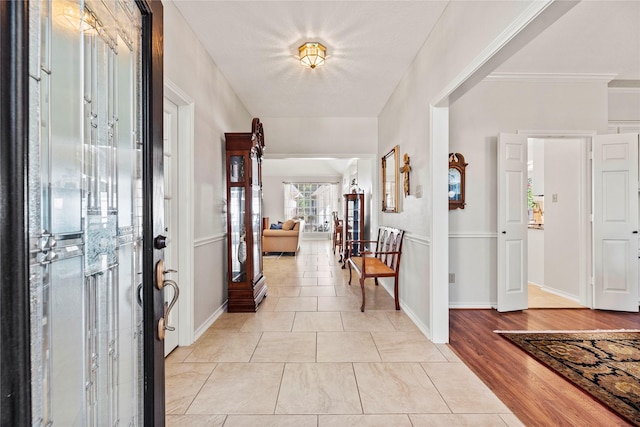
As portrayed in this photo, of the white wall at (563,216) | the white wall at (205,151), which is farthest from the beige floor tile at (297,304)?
the white wall at (563,216)

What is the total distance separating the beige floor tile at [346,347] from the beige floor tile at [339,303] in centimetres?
74

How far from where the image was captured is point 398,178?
3.96 metres

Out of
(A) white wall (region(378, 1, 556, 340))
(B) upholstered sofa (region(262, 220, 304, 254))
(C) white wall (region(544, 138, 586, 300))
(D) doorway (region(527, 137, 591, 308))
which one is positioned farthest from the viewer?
(B) upholstered sofa (region(262, 220, 304, 254))

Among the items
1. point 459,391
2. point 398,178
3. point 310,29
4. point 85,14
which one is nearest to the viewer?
point 85,14

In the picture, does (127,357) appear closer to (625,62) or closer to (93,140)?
(93,140)

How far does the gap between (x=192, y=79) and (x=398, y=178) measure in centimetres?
257

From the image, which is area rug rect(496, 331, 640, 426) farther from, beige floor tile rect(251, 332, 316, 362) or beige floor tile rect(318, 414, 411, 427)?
beige floor tile rect(251, 332, 316, 362)

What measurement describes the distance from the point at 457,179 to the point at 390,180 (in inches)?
37.2

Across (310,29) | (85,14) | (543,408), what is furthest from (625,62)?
(85,14)

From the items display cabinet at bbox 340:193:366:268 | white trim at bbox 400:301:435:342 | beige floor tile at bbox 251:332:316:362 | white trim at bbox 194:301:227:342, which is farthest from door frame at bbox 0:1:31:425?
display cabinet at bbox 340:193:366:268

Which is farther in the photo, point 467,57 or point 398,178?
point 398,178

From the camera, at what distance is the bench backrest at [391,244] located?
3652mm

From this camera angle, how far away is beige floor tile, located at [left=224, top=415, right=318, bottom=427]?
1682 millimetres

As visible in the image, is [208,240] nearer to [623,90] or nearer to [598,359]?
[598,359]
